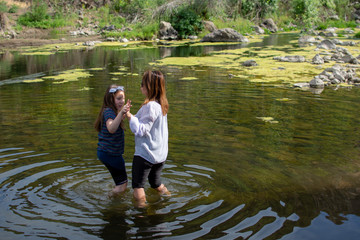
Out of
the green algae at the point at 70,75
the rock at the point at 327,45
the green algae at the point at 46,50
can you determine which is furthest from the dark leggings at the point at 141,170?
the rock at the point at 327,45

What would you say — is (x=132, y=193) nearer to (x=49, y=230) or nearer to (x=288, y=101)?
(x=49, y=230)

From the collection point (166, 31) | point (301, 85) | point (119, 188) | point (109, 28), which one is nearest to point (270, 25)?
point (166, 31)

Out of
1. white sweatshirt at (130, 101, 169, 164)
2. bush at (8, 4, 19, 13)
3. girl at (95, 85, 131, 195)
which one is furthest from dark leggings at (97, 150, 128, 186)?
bush at (8, 4, 19, 13)

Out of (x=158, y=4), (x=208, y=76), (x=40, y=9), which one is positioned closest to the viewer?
(x=208, y=76)

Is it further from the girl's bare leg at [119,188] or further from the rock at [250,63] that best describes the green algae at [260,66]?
the girl's bare leg at [119,188]

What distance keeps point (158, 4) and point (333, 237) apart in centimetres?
3287

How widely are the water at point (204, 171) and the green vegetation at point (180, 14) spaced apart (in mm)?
23552

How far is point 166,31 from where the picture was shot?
108 feet

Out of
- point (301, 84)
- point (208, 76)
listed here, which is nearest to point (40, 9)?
point (208, 76)

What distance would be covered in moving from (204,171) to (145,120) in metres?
1.77

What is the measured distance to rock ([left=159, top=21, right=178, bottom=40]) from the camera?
32.7m

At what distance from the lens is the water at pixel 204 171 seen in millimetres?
4062

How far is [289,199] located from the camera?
4672 millimetres

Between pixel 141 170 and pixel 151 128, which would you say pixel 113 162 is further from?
pixel 151 128
